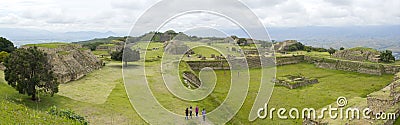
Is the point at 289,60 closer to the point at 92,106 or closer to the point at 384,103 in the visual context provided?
the point at 384,103

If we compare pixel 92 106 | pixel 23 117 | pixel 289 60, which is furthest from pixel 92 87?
pixel 289 60

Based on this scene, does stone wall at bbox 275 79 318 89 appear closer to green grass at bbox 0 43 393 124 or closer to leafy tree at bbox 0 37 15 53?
green grass at bbox 0 43 393 124

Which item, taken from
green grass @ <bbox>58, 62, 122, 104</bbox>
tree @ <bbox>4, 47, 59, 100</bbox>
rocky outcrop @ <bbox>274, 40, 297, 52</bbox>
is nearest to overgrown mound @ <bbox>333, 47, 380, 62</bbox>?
rocky outcrop @ <bbox>274, 40, 297, 52</bbox>

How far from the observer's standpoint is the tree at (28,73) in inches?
712

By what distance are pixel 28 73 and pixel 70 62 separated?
1140 cm

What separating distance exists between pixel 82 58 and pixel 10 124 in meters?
23.7

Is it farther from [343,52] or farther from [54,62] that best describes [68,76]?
[343,52]

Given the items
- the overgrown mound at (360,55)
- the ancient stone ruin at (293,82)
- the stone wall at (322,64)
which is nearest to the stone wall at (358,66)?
the stone wall at (322,64)

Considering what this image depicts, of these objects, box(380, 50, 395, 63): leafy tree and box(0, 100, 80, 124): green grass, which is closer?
box(0, 100, 80, 124): green grass

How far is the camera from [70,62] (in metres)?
29.4

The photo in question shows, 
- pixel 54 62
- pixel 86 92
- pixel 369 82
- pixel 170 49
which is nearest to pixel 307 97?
pixel 369 82

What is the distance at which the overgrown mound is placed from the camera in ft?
155

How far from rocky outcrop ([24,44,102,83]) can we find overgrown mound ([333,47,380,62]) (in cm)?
3843

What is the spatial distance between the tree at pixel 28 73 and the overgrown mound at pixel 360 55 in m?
44.1
